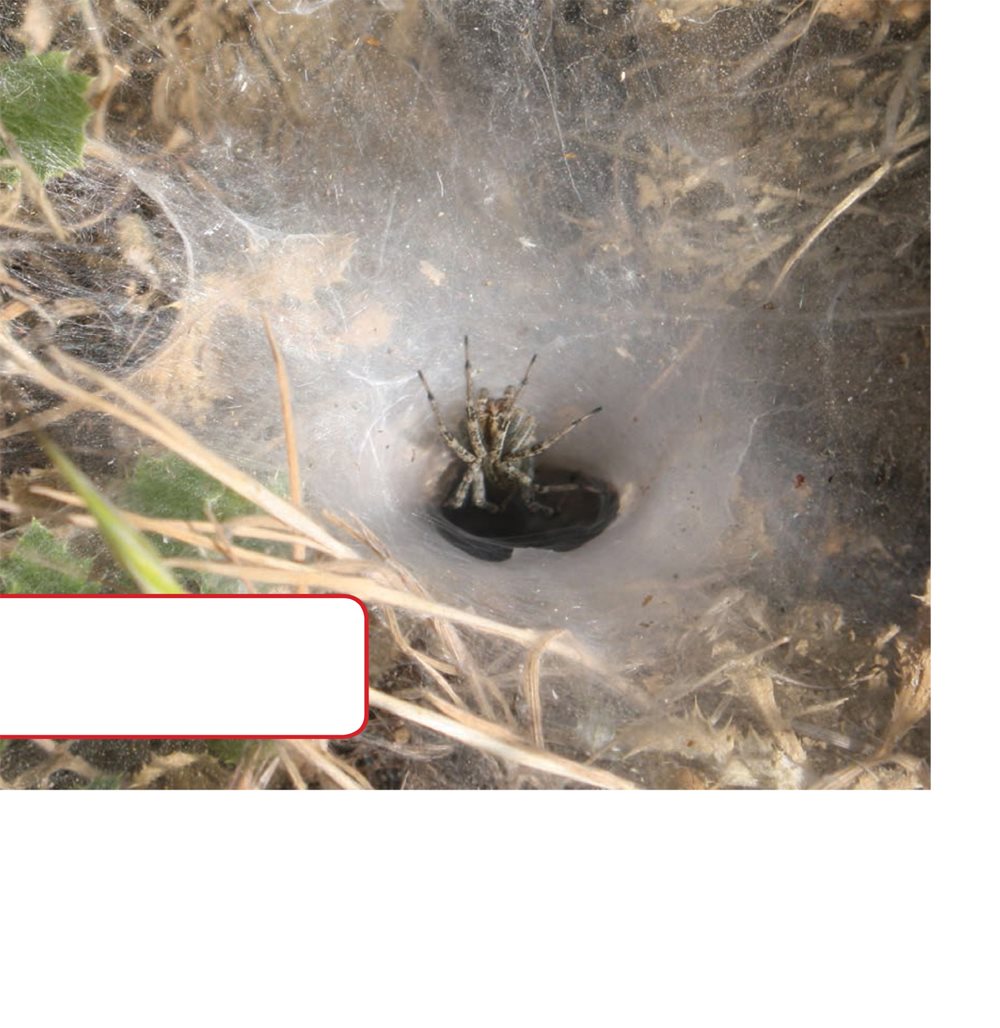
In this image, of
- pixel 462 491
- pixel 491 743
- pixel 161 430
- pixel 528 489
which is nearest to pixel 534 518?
pixel 528 489

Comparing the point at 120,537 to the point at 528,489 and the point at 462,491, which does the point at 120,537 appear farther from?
the point at 528,489

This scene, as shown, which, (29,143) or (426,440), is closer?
(29,143)

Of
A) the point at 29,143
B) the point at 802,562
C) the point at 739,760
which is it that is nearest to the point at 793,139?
the point at 802,562

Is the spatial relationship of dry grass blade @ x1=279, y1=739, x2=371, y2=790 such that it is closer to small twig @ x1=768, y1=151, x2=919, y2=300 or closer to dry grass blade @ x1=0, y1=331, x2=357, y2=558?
dry grass blade @ x1=0, y1=331, x2=357, y2=558

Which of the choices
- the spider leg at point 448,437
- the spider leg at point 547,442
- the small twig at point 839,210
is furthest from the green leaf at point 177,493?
the small twig at point 839,210

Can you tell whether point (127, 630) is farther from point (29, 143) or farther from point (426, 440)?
point (29, 143)

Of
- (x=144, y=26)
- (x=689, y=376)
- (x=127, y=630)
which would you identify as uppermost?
(x=144, y=26)

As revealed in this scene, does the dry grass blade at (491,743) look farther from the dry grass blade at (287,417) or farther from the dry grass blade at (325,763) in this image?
the dry grass blade at (287,417)

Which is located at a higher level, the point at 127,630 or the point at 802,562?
the point at 802,562

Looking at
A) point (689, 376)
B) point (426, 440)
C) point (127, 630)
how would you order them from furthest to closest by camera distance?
point (426, 440) < point (689, 376) < point (127, 630)
